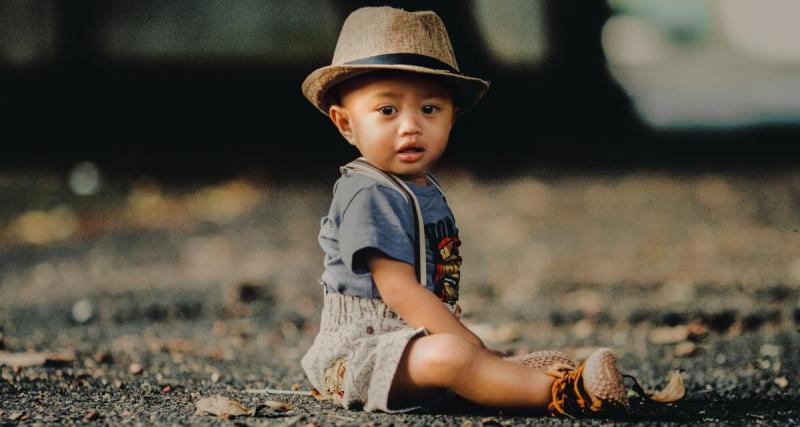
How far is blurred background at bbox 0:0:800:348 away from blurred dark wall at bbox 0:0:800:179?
0.08 ft

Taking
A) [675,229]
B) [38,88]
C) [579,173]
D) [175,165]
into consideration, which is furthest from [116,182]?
[675,229]

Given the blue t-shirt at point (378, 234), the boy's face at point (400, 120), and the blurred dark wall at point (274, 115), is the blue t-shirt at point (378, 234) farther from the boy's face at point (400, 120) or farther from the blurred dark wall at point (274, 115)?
the blurred dark wall at point (274, 115)

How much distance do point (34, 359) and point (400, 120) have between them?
5.48 ft

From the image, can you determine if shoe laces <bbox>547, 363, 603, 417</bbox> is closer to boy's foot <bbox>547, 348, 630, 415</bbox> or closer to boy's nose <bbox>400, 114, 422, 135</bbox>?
boy's foot <bbox>547, 348, 630, 415</bbox>

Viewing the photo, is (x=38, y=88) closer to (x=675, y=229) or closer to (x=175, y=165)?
(x=175, y=165)

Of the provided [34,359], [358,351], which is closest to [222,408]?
[358,351]

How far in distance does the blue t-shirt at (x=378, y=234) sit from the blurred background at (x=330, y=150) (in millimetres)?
2607

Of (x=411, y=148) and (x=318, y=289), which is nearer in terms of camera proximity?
(x=411, y=148)

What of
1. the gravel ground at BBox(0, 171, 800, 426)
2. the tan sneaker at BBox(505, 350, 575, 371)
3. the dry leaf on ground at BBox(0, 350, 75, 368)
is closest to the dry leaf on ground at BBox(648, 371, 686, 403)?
the gravel ground at BBox(0, 171, 800, 426)

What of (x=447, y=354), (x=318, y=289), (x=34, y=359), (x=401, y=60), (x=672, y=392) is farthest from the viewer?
(x=318, y=289)

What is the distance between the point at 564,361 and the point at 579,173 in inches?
316

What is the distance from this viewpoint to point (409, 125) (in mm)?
2566

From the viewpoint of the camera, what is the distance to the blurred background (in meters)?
6.32

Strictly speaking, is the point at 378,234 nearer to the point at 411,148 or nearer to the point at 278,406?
the point at 411,148
